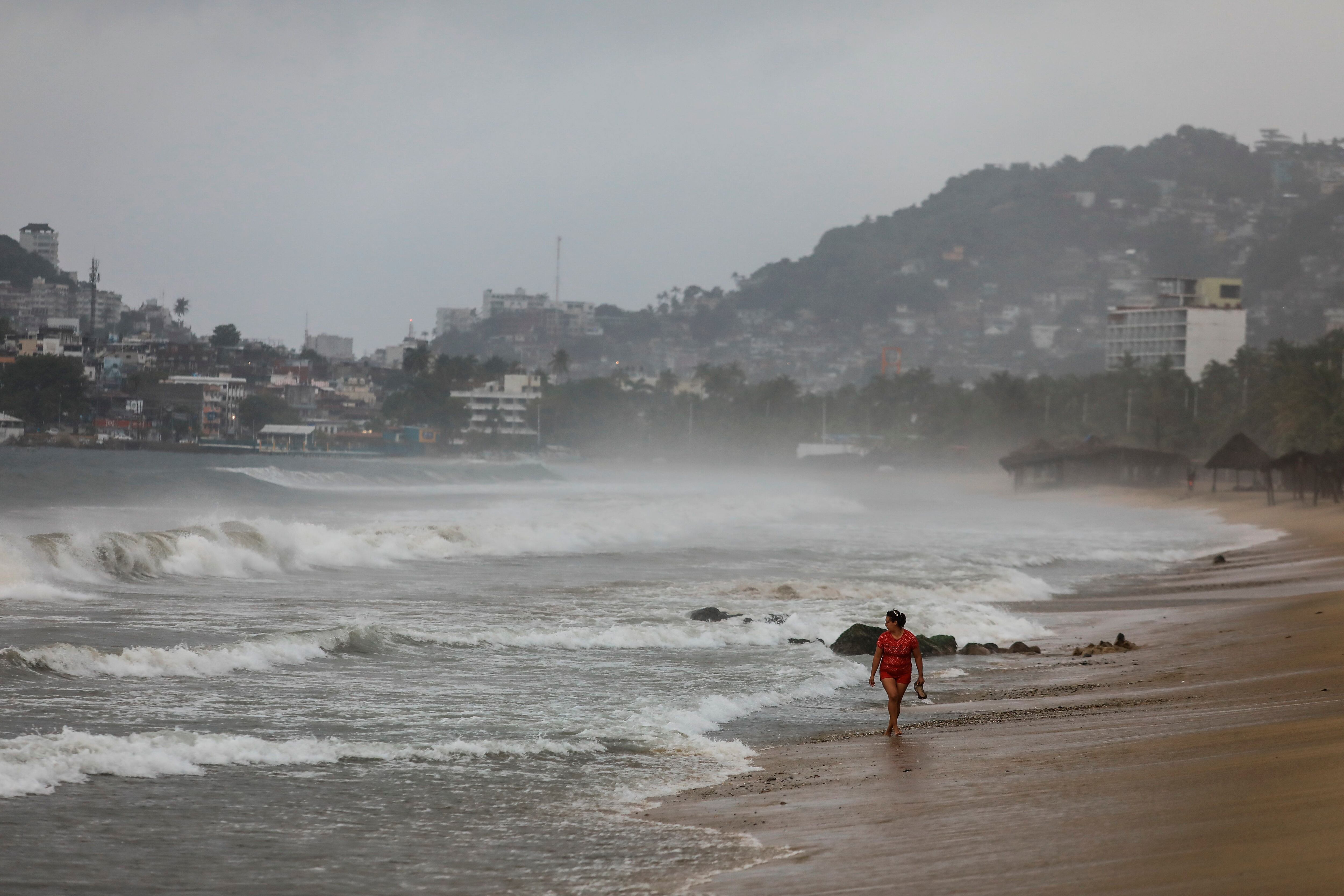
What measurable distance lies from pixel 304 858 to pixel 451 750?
2.88 m

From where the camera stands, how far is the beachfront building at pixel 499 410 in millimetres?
186000

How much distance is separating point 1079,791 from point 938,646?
29.5ft

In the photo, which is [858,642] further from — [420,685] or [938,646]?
[420,685]

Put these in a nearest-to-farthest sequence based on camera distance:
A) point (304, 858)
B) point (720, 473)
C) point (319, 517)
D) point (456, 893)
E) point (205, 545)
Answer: point (456, 893)
point (304, 858)
point (205, 545)
point (319, 517)
point (720, 473)

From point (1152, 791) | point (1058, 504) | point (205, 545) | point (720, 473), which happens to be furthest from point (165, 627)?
point (720, 473)

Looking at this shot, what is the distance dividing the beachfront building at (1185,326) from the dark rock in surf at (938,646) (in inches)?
5378

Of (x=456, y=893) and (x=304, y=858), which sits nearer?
(x=456, y=893)

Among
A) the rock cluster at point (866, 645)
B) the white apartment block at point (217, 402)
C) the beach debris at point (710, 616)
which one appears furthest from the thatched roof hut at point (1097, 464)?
the white apartment block at point (217, 402)

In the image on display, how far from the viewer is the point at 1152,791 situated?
7234mm

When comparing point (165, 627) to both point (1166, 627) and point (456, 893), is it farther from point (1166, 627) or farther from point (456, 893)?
point (1166, 627)

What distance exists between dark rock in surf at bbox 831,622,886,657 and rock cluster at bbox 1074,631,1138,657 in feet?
7.88

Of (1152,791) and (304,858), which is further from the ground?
(1152,791)

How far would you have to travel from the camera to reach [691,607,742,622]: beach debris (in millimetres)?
18484

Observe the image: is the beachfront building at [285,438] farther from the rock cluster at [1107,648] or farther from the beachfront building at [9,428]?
the rock cluster at [1107,648]
